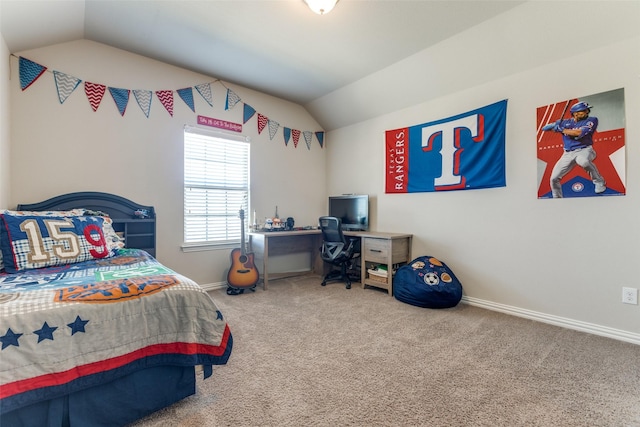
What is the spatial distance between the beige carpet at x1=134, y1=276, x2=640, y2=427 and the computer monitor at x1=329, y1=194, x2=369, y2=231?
1553mm

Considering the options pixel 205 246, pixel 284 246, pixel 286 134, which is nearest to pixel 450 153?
pixel 286 134

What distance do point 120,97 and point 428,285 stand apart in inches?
147

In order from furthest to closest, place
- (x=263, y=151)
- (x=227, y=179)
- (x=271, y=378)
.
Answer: (x=263, y=151), (x=227, y=179), (x=271, y=378)

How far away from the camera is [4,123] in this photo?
2.31m

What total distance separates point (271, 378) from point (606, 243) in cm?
275

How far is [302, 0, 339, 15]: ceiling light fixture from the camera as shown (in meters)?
2.13

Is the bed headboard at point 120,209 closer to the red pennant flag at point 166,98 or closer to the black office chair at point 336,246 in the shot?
the red pennant flag at point 166,98

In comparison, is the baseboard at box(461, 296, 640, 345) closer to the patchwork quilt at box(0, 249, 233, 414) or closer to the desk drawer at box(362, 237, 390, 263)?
the desk drawer at box(362, 237, 390, 263)

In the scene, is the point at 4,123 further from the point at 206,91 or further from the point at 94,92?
the point at 206,91

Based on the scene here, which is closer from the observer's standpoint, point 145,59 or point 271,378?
point 271,378

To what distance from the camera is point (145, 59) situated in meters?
3.11

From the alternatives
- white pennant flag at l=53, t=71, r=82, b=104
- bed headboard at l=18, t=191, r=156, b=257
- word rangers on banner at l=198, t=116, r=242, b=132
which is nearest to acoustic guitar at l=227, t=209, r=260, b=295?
bed headboard at l=18, t=191, r=156, b=257

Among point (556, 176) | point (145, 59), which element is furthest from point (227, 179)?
point (556, 176)

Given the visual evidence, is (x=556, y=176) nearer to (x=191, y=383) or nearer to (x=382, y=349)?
(x=382, y=349)
